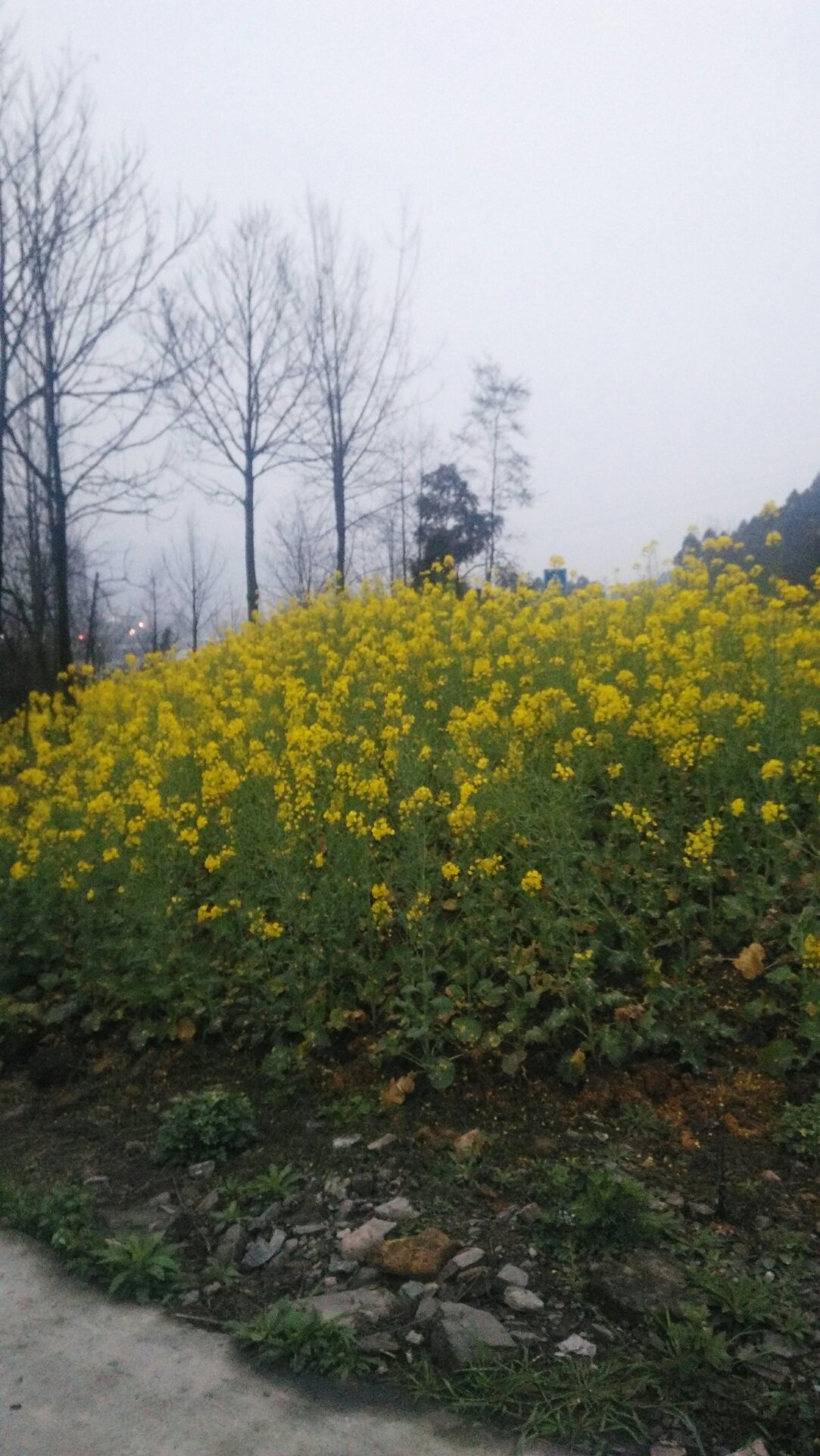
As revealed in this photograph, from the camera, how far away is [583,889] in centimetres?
424

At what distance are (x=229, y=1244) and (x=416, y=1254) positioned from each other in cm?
63

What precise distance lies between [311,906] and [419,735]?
1642 millimetres

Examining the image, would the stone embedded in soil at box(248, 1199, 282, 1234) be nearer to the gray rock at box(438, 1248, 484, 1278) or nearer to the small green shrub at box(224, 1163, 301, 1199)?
the small green shrub at box(224, 1163, 301, 1199)

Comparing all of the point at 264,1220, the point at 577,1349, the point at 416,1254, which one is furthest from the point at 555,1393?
the point at 264,1220

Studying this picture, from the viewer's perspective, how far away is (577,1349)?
99.4 inches

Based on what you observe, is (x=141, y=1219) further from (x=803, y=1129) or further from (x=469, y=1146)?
(x=803, y=1129)

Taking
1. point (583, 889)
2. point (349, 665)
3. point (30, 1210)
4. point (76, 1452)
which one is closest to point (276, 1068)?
point (30, 1210)

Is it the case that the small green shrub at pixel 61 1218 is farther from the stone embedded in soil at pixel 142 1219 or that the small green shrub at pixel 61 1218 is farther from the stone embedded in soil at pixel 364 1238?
the stone embedded in soil at pixel 364 1238

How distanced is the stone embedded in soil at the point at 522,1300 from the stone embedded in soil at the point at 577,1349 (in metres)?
0.14

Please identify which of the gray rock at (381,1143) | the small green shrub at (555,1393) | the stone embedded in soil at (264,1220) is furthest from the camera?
the gray rock at (381,1143)

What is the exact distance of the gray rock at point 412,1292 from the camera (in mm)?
2783

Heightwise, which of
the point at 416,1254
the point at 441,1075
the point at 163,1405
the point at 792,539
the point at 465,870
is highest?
the point at 792,539

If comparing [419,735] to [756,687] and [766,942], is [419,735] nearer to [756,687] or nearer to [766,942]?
[756,687]

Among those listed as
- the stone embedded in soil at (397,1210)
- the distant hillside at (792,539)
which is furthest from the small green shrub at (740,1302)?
the distant hillside at (792,539)
